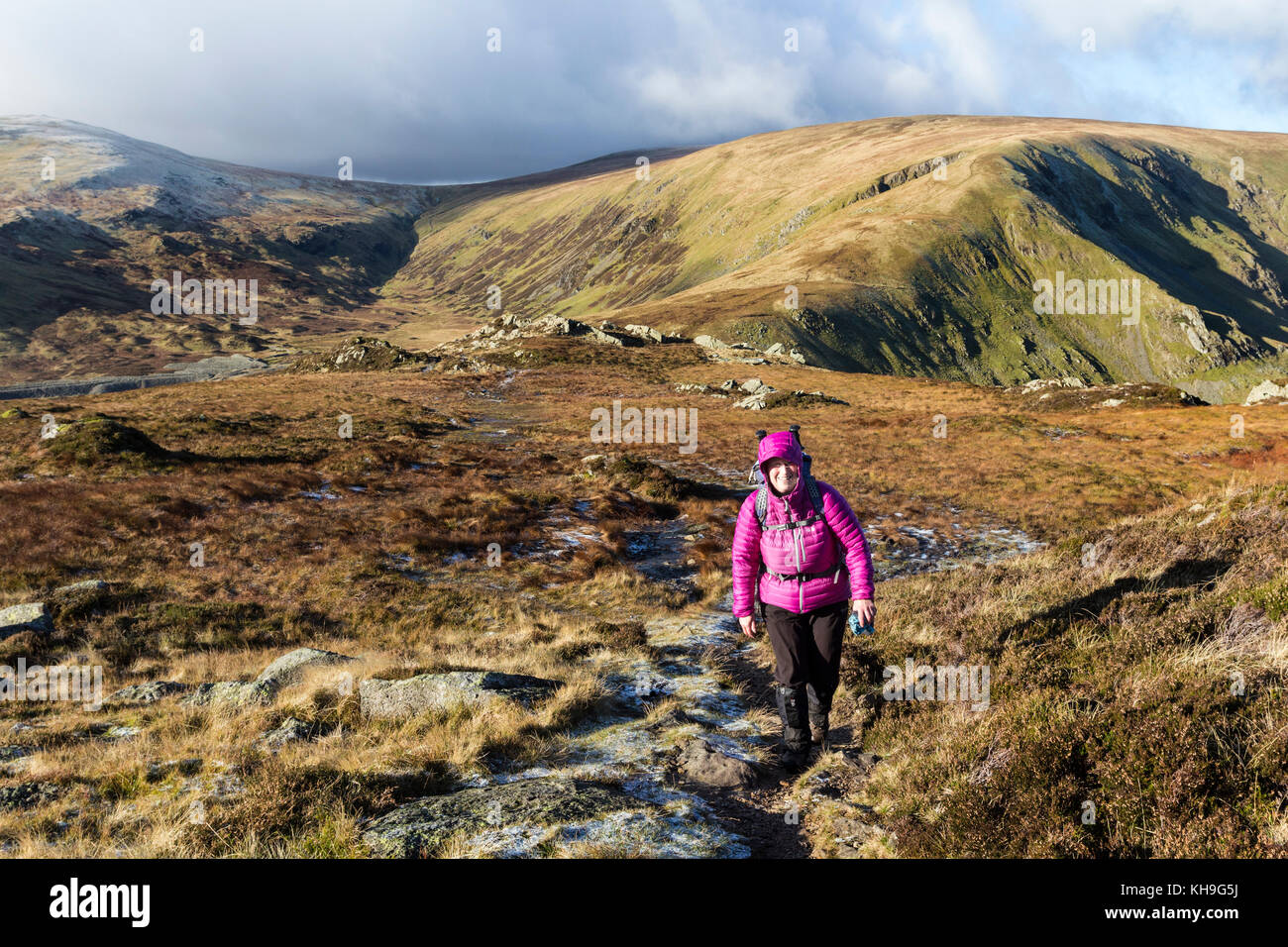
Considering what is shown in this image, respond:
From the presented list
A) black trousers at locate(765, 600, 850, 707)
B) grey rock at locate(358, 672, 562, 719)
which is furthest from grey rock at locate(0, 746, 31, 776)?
black trousers at locate(765, 600, 850, 707)

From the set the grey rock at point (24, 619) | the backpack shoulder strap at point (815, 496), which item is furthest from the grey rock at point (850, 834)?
the grey rock at point (24, 619)

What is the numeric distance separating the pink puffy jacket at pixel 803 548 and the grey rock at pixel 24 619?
42.1 feet

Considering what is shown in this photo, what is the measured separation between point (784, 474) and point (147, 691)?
31.3 feet

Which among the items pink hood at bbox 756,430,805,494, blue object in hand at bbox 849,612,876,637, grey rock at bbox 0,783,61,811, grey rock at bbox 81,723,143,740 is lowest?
grey rock at bbox 81,723,143,740

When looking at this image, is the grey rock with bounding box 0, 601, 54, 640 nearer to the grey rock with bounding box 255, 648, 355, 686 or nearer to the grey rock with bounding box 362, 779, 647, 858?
the grey rock with bounding box 255, 648, 355, 686

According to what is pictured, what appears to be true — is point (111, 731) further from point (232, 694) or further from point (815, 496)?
point (815, 496)

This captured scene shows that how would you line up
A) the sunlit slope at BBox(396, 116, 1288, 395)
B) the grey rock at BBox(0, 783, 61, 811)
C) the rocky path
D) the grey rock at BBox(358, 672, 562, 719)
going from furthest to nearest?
the sunlit slope at BBox(396, 116, 1288, 395) < the grey rock at BBox(358, 672, 562, 719) < the grey rock at BBox(0, 783, 61, 811) < the rocky path

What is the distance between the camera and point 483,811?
209 inches

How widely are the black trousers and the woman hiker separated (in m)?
0.01

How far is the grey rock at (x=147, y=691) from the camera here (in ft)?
28.8

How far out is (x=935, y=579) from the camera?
14.0m

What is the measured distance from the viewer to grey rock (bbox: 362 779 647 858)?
4812 mm

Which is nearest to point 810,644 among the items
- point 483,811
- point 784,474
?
point 784,474

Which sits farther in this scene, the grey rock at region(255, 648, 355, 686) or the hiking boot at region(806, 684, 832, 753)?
the grey rock at region(255, 648, 355, 686)
